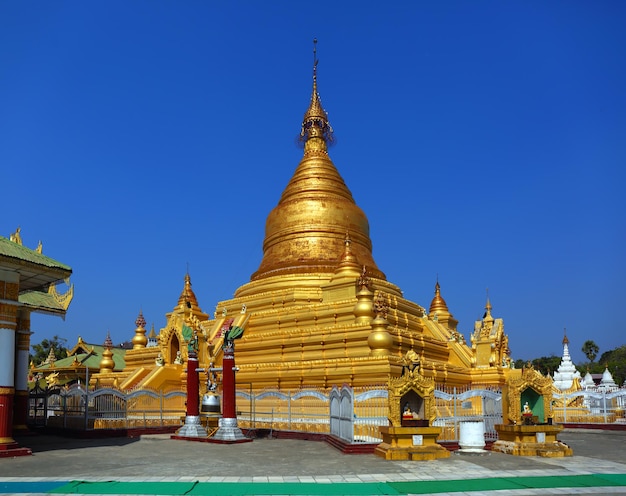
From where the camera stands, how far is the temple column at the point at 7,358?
14.9 m

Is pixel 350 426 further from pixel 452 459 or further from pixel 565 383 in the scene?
pixel 565 383

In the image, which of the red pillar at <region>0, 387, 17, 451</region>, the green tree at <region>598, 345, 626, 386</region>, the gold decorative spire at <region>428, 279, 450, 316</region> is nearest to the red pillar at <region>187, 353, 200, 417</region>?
the red pillar at <region>0, 387, 17, 451</region>

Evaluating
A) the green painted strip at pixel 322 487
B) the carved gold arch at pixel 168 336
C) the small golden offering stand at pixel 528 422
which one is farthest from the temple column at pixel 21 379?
the small golden offering stand at pixel 528 422

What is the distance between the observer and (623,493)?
32.9 feet

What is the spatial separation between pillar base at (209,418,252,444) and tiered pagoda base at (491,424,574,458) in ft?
24.2

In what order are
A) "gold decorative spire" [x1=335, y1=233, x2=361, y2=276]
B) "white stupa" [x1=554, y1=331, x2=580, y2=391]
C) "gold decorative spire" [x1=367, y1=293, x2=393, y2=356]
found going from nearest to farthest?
"gold decorative spire" [x1=367, y1=293, x2=393, y2=356] → "gold decorative spire" [x1=335, y1=233, x2=361, y2=276] → "white stupa" [x1=554, y1=331, x2=580, y2=391]

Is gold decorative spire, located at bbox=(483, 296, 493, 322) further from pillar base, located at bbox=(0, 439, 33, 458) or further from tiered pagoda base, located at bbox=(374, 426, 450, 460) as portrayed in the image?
pillar base, located at bbox=(0, 439, 33, 458)

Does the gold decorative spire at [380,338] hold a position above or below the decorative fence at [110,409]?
above

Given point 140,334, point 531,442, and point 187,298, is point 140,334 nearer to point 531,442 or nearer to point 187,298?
point 187,298

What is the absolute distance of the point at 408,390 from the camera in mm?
16359

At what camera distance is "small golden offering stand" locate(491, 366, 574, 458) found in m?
15.5

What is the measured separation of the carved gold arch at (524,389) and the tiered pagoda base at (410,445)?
2532 mm

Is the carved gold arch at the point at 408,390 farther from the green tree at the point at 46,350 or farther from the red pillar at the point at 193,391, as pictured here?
the green tree at the point at 46,350

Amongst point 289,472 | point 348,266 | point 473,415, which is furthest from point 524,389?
point 348,266
